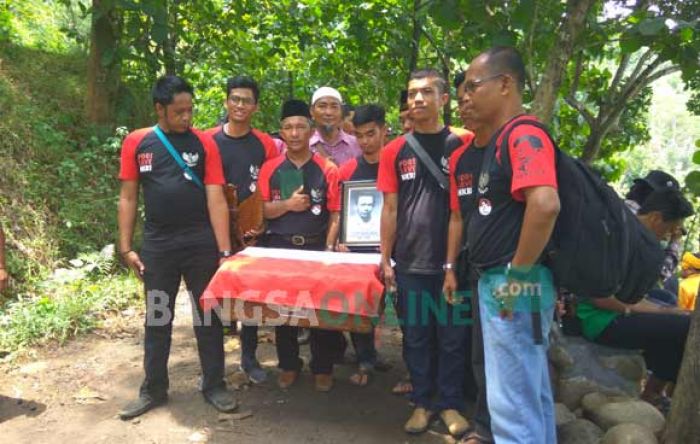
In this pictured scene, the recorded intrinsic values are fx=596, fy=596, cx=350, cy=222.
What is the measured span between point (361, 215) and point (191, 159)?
1.21 m

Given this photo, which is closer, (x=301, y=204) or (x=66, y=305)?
(x=301, y=204)

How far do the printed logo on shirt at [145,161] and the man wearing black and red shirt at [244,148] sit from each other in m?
0.73

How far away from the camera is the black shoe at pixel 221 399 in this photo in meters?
4.01

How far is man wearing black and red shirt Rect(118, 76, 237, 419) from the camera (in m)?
3.85

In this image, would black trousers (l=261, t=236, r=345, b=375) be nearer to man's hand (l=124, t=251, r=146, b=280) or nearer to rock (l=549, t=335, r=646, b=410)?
man's hand (l=124, t=251, r=146, b=280)

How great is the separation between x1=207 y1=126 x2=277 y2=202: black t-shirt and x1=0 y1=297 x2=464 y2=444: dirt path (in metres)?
1.50

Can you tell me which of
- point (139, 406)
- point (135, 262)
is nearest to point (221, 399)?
point (139, 406)

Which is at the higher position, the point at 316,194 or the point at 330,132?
the point at 330,132

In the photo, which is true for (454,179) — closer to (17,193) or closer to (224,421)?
(224,421)

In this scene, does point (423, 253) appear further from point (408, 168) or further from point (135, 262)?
point (135, 262)

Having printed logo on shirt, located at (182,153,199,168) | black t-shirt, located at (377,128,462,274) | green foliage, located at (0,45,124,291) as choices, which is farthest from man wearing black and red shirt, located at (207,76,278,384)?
green foliage, located at (0,45,124,291)

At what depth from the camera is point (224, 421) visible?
3939 millimetres

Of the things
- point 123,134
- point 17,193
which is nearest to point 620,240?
point 17,193

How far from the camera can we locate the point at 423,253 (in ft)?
12.1
